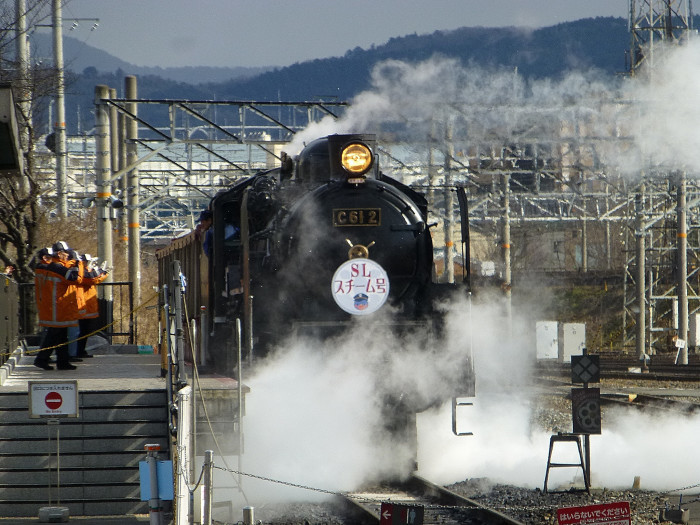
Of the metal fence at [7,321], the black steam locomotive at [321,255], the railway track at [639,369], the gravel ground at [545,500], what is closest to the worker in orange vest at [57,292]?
the metal fence at [7,321]

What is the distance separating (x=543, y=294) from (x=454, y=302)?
36640 millimetres

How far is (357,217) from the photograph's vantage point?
37.7 ft

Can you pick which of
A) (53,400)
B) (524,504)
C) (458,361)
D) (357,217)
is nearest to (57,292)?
(53,400)

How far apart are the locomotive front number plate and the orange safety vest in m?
3.17

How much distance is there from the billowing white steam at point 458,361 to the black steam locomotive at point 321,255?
0.31 m

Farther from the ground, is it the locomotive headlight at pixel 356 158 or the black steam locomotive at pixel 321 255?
the locomotive headlight at pixel 356 158

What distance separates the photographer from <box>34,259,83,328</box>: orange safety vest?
12234 mm

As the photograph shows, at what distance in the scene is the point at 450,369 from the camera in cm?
1173

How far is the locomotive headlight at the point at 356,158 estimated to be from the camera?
11523mm

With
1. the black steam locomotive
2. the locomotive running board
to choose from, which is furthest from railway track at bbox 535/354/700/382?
the black steam locomotive

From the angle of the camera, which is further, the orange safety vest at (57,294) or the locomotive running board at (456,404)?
the orange safety vest at (57,294)

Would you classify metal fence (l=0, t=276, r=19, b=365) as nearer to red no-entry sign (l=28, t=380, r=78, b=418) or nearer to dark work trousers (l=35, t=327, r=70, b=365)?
dark work trousers (l=35, t=327, r=70, b=365)

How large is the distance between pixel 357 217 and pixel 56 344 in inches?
158

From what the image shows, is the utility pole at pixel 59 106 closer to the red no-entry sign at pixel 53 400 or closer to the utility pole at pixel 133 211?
the utility pole at pixel 133 211
